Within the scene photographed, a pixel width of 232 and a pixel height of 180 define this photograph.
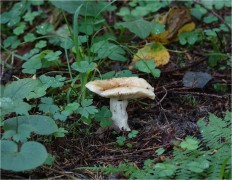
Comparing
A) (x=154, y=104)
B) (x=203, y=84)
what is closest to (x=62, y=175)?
(x=154, y=104)

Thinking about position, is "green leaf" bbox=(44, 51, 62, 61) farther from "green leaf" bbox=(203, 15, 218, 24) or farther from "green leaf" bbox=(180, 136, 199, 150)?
"green leaf" bbox=(203, 15, 218, 24)

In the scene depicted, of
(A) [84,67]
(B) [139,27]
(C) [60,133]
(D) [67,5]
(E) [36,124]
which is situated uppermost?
(D) [67,5]

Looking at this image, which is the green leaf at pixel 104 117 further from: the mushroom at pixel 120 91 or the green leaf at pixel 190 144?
the green leaf at pixel 190 144

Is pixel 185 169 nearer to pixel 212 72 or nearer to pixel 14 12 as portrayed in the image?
pixel 212 72

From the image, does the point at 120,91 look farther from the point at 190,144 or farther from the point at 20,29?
the point at 20,29

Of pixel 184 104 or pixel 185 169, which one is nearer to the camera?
pixel 185 169

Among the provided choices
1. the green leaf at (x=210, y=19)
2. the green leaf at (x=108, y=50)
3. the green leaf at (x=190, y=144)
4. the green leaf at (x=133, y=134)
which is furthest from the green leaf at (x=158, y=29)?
the green leaf at (x=190, y=144)

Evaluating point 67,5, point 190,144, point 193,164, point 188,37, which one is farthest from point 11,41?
point 193,164

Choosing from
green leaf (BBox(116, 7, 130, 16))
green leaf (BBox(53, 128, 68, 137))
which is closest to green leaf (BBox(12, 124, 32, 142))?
green leaf (BBox(53, 128, 68, 137))
